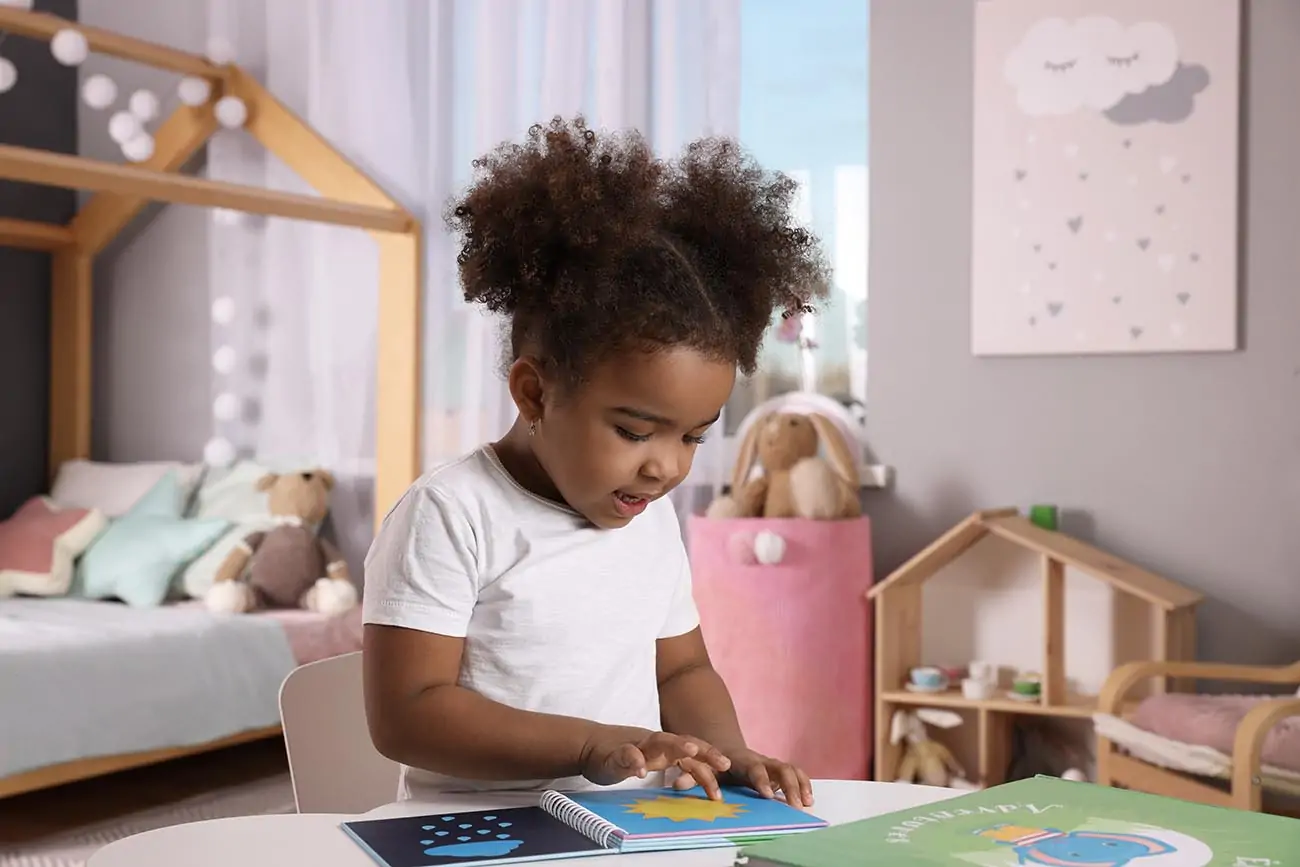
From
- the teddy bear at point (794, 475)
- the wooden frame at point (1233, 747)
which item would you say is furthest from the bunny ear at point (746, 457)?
the wooden frame at point (1233, 747)

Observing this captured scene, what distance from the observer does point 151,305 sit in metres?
3.91

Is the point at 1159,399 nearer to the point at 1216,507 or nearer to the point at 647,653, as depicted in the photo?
the point at 1216,507

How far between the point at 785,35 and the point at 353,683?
2.07 meters

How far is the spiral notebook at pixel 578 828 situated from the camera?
80cm

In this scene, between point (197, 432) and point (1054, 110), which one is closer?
point (1054, 110)

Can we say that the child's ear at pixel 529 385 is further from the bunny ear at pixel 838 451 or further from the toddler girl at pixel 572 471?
the bunny ear at pixel 838 451

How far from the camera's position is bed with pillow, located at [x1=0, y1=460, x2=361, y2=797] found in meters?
2.59

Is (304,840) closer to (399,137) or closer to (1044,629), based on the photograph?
(1044,629)

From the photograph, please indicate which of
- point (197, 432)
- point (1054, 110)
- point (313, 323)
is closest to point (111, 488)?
point (197, 432)

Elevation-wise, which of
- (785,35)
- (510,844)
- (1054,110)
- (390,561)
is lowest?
(510,844)

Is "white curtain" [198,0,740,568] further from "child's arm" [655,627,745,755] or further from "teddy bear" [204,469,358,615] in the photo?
"child's arm" [655,627,745,755]

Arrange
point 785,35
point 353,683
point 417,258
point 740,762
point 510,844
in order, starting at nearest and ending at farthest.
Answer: point 510,844 → point 740,762 → point 353,683 → point 785,35 → point 417,258

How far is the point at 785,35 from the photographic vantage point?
116 inches

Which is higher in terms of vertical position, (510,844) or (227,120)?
(227,120)
